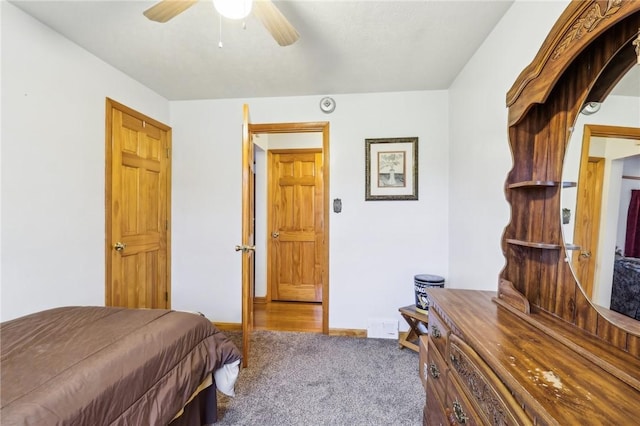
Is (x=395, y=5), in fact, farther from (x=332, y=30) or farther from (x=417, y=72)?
(x=417, y=72)

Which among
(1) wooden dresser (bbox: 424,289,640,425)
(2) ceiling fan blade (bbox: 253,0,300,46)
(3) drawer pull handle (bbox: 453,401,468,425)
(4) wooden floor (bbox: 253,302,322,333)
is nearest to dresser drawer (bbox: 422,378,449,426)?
(1) wooden dresser (bbox: 424,289,640,425)

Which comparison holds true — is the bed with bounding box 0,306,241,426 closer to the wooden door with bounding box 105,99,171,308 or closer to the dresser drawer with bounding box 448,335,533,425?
the wooden door with bounding box 105,99,171,308

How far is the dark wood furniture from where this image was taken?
60cm

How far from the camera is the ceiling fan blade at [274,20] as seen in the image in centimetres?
125

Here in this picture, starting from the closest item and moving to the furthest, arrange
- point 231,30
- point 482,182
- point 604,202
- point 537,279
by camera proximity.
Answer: point 604,202
point 537,279
point 231,30
point 482,182

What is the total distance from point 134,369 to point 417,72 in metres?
Answer: 2.62

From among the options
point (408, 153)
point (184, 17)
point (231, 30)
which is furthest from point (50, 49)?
point (408, 153)

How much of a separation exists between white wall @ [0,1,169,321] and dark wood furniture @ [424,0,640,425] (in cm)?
234

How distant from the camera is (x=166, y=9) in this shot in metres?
1.28

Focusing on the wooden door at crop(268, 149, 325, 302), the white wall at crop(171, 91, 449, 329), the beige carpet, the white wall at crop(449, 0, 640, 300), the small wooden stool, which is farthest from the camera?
the wooden door at crop(268, 149, 325, 302)

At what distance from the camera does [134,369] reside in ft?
3.22

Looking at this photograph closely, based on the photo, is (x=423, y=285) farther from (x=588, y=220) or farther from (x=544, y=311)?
(x=588, y=220)

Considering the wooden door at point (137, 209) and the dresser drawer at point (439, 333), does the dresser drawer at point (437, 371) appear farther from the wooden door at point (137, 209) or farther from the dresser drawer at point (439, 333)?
the wooden door at point (137, 209)

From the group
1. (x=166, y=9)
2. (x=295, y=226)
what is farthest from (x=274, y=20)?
(x=295, y=226)
